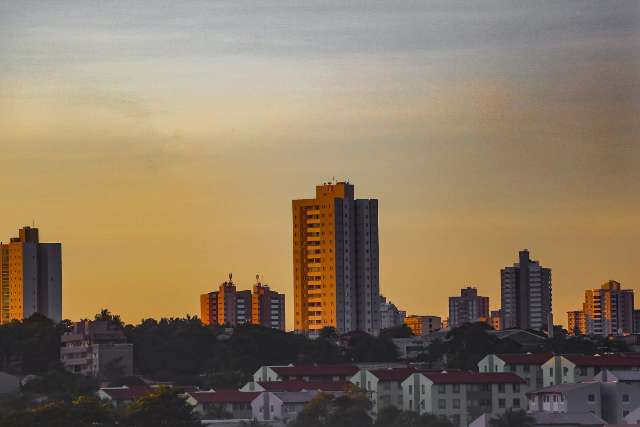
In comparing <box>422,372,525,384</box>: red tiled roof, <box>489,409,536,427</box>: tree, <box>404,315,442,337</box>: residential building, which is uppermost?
<box>404,315,442,337</box>: residential building

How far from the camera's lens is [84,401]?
2311 centimetres

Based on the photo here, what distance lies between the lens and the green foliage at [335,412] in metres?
23.5

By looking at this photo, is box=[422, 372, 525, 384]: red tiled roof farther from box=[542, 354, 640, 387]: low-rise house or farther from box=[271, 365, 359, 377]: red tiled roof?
box=[271, 365, 359, 377]: red tiled roof

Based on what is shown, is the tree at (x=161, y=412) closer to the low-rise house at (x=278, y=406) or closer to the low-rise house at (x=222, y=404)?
the low-rise house at (x=222, y=404)

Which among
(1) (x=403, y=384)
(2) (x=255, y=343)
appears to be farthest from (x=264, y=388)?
(2) (x=255, y=343)

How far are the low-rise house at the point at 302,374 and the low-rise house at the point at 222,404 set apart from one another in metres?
2.76

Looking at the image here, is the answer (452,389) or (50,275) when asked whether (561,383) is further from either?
(50,275)

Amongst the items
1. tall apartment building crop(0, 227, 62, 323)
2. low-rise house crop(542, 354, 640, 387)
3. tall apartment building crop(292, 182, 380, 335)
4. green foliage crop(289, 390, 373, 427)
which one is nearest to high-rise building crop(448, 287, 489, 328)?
tall apartment building crop(292, 182, 380, 335)

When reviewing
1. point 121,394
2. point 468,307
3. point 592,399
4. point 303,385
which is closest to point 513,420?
point 592,399

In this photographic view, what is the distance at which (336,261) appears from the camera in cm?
4378

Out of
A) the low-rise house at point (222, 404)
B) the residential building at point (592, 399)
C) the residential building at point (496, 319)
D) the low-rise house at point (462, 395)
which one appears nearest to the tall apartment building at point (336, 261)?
the residential building at point (496, 319)

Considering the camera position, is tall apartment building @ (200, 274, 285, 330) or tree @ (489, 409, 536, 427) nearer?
tree @ (489, 409, 536, 427)

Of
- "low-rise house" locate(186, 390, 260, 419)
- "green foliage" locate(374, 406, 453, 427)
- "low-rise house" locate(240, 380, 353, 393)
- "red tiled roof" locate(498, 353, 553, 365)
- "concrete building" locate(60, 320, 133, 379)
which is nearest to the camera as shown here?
"green foliage" locate(374, 406, 453, 427)

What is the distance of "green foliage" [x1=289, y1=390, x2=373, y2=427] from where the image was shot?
77.0 feet
